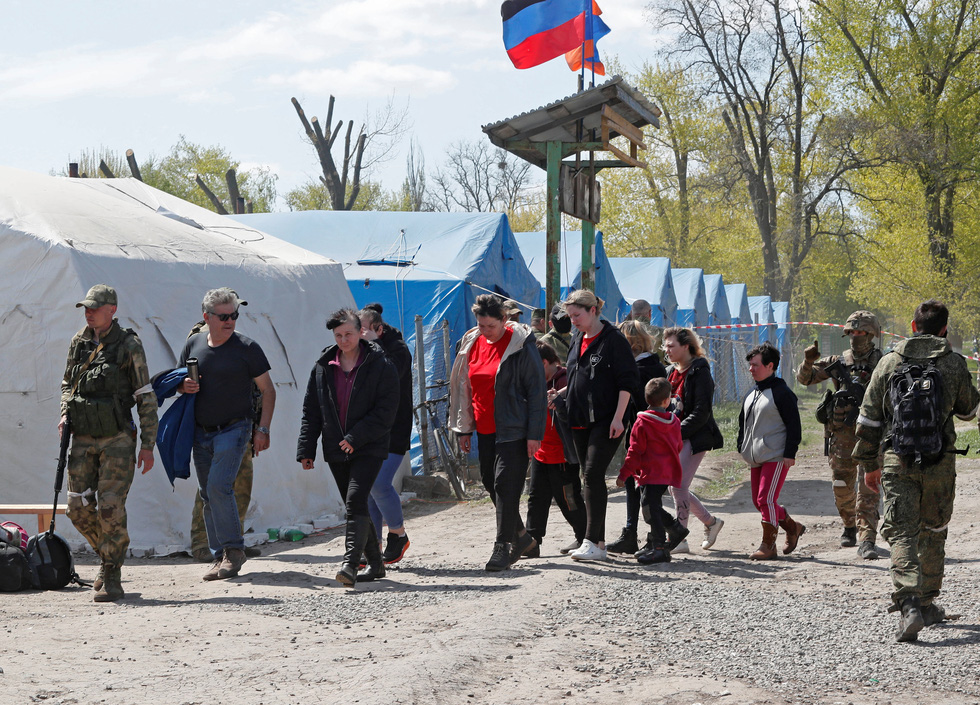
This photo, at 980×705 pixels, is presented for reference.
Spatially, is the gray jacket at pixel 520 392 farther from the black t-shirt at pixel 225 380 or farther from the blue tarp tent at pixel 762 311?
the blue tarp tent at pixel 762 311

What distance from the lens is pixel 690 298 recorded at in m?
27.7

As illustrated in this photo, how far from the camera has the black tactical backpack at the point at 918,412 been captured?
526 centimetres

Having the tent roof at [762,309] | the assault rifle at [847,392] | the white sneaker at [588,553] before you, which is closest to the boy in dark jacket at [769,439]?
the assault rifle at [847,392]

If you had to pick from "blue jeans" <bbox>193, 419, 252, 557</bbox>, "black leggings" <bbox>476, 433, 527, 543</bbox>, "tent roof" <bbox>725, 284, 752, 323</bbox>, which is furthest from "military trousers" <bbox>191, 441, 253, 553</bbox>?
"tent roof" <bbox>725, 284, 752, 323</bbox>

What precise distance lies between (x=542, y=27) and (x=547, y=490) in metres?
6.74

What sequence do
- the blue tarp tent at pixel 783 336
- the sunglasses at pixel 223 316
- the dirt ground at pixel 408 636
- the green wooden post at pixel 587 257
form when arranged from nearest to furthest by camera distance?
the dirt ground at pixel 408 636
the sunglasses at pixel 223 316
the green wooden post at pixel 587 257
the blue tarp tent at pixel 783 336

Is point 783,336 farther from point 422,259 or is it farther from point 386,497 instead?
point 386,497

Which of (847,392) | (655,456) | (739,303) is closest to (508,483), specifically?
(655,456)

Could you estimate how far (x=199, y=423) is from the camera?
710 centimetres

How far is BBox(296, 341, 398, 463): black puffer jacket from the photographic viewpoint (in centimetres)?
658

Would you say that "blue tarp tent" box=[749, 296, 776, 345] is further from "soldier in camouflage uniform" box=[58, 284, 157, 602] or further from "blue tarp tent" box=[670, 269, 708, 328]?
"soldier in camouflage uniform" box=[58, 284, 157, 602]

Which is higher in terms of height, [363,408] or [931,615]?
[363,408]

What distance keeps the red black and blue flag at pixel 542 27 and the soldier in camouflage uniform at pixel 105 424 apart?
7.26m

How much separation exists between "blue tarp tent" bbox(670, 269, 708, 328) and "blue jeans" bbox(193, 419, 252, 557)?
20837 mm
